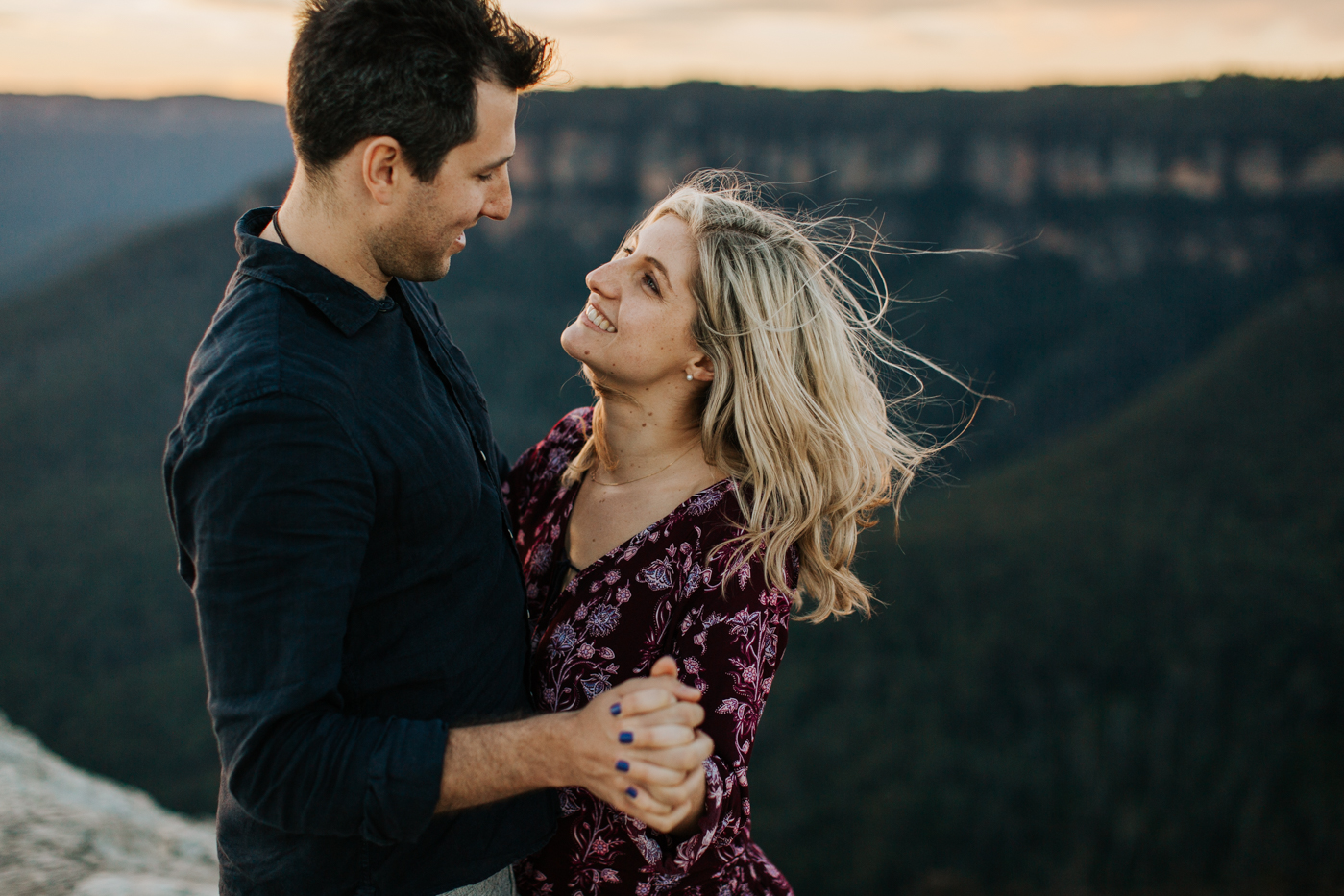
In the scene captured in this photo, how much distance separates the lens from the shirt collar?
179 cm

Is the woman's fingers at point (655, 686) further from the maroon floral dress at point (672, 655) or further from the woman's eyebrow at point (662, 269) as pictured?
the woman's eyebrow at point (662, 269)

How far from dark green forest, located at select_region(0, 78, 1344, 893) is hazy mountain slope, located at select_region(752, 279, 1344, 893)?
0.49ft

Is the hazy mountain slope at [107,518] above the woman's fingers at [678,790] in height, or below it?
below

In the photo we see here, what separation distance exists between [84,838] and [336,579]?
292 centimetres

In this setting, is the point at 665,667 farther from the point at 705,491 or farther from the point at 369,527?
the point at 705,491

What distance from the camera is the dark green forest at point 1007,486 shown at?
35938 mm

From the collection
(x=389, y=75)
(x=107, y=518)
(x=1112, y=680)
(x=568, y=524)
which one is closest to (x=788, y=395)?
(x=568, y=524)

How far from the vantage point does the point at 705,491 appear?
2.50 metres

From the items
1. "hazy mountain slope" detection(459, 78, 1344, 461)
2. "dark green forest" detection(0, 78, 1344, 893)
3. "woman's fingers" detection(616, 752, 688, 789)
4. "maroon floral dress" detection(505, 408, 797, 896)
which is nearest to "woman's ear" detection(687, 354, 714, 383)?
"maroon floral dress" detection(505, 408, 797, 896)

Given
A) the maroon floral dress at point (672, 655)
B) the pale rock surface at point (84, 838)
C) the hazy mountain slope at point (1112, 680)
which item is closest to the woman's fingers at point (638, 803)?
the maroon floral dress at point (672, 655)

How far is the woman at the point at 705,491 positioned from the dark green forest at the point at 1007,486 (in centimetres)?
2415

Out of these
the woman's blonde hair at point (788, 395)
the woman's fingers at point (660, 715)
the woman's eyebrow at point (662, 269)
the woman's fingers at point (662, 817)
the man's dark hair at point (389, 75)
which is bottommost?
the woman's fingers at point (662, 817)

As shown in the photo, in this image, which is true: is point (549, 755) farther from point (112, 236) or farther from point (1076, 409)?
point (112, 236)

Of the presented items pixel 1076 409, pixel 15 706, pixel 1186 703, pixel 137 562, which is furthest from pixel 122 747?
pixel 1076 409
